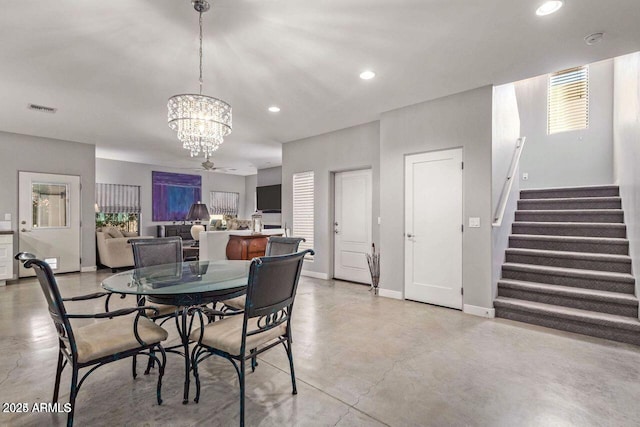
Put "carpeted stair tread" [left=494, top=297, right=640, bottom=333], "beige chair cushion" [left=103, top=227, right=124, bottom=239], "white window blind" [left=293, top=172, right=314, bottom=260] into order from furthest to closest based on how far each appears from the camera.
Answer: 1. "beige chair cushion" [left=103, top=227, right=124, bottom=239]
2. "white window blind" [left=293, top=172, right=314, bottom=260]
3. "carpeted stair tread" [left=494, top=297, right=640, bottom=333]

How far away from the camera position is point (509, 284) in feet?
12.6

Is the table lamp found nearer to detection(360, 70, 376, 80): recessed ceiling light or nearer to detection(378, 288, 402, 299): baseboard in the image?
detection(378, 288, 402, 299): baseboard

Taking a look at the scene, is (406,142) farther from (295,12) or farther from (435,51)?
(295,12)

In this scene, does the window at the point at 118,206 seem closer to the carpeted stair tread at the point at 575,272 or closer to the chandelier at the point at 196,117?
the chandelier at the point at 196,117

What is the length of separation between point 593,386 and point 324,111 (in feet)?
13.4

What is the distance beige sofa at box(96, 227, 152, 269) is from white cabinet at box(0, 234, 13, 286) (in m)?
1.40

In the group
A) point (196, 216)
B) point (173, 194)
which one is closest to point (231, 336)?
point (196, 216)

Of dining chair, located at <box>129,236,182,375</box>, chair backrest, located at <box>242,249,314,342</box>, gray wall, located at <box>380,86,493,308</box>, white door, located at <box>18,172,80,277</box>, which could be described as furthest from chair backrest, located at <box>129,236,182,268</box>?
white door, located at <box>18,172,80,277</box>

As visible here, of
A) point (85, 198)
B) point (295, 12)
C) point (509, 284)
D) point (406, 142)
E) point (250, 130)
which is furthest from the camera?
point (85, 198)

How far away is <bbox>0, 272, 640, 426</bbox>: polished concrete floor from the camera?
6.25ft

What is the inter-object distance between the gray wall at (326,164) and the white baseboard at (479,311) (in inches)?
66.1

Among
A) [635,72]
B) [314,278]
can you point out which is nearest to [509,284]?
[635,72]

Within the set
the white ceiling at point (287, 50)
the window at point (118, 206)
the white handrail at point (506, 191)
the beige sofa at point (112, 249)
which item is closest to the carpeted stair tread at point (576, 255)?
the white handrail at point (506, 191)

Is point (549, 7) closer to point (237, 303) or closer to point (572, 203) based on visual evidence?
point (237, 303)
